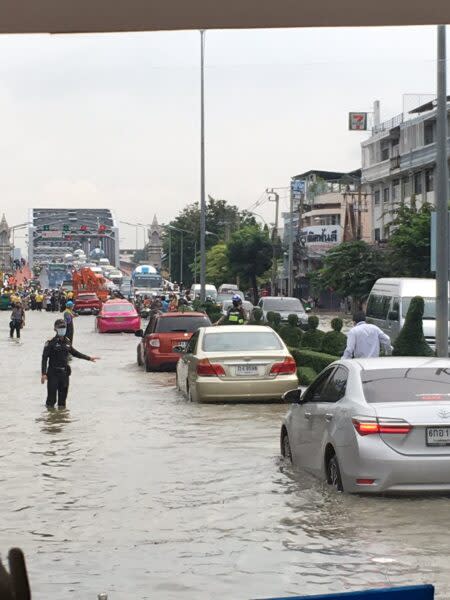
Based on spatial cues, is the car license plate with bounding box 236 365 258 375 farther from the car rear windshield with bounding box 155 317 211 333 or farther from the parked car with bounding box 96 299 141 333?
the parked car with bounding box 96 299 141 333

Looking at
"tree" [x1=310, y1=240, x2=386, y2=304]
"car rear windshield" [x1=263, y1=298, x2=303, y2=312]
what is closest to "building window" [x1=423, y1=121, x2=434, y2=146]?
"tree" [x1=310, y1=240, x2=386, y2=304]

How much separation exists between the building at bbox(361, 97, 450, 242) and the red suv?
139 ft

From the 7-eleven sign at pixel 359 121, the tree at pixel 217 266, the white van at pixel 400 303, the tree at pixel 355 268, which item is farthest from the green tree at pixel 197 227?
the white van at pixel 400 303

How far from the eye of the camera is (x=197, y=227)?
6038 inches

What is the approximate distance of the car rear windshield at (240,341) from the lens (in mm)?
22500

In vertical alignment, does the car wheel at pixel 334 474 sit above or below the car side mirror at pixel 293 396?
below

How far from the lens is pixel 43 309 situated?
107 m

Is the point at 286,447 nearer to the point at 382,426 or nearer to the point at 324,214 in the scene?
the point at 382,426

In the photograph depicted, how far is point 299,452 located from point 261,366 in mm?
8133

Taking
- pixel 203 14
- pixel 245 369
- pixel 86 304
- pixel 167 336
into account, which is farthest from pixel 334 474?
pixel 86 304

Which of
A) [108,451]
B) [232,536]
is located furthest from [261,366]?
[232,536]

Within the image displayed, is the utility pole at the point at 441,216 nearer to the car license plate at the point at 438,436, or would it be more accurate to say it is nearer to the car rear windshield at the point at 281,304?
the car license plate at the point at 438,436

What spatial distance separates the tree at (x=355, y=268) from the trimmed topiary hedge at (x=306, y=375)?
40867 millimetres

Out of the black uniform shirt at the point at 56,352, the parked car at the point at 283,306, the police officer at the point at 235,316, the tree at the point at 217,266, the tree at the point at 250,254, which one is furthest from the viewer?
the tree at the point at 217,266
